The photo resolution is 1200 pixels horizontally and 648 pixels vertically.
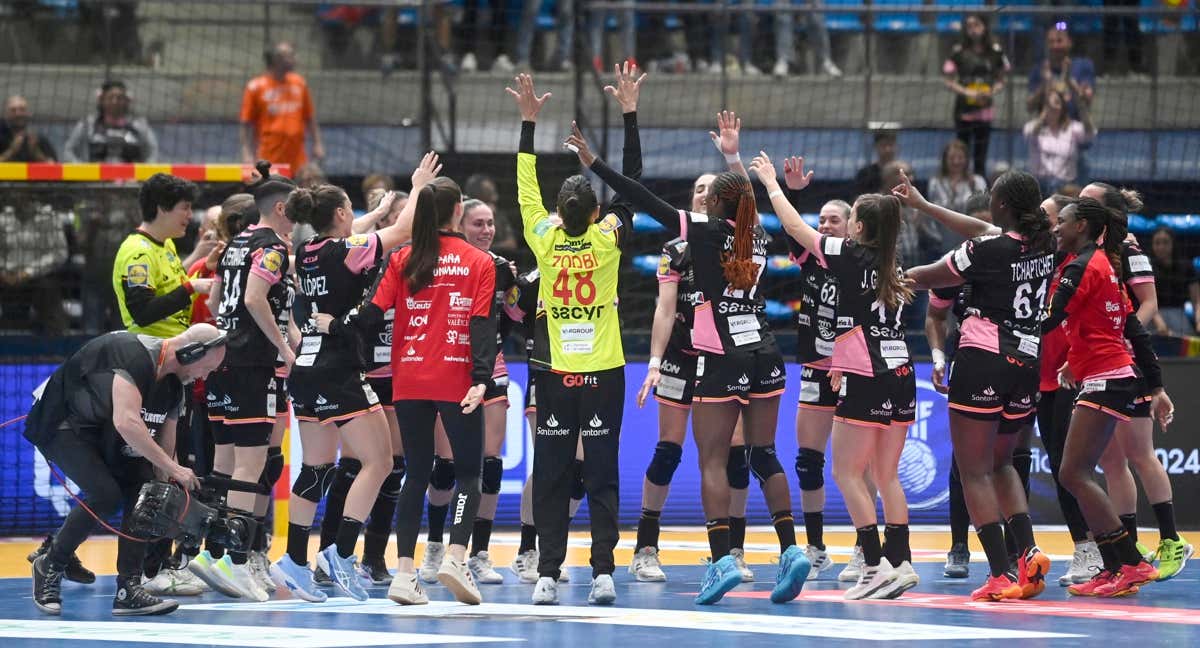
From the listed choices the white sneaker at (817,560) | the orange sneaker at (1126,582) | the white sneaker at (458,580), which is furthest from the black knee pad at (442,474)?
the orange sneaker at (1126,582)

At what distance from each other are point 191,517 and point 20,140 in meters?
7.15

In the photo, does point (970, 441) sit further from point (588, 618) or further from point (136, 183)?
point (136, 183)

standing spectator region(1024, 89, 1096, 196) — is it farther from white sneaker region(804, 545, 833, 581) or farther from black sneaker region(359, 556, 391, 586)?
black sneaker region(359, 556, 391, 586)

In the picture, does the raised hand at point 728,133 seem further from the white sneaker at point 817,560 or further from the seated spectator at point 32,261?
the seated spectator at point 32,261

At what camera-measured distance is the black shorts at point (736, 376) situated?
8516 millimetres

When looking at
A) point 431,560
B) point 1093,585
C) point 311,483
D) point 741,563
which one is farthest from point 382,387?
point 1093,585

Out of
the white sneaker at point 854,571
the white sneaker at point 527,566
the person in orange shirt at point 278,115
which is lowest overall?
the white sneaker at point 527,566

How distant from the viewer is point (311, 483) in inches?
338

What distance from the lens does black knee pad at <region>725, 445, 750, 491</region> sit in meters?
9.28

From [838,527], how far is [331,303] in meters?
5.45

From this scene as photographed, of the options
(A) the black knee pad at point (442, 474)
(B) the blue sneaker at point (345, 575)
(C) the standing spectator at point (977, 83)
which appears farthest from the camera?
(C) the standing spectator at point (977, 83)

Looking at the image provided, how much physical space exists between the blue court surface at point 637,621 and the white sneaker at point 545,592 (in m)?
0.07

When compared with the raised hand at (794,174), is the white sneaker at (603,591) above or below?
below

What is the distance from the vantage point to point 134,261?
8867 mm
